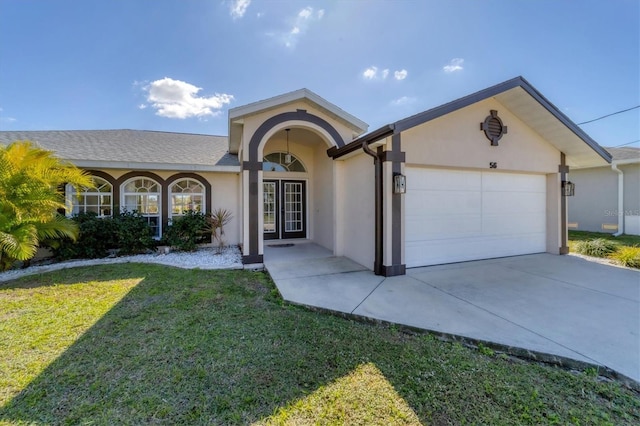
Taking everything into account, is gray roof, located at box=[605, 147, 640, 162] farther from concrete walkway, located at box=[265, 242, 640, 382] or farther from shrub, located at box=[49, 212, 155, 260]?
shrub, located at box=[49, 212, 155, 260]

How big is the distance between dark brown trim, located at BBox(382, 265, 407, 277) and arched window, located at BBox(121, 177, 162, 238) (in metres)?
7.88

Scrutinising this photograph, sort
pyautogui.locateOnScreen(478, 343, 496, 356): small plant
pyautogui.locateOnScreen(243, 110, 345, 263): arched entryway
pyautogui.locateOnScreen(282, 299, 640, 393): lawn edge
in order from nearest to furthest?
pyautogui.locateOnScreen(282, 299, 640, 393): lawn edge, pyautogui.locateOnScreen(478, 343, 496, 356): small plant, pyautogui.locateOnScreen(243, 110, 345, 263): arched entryway

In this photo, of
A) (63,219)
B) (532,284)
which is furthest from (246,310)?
(63,219)

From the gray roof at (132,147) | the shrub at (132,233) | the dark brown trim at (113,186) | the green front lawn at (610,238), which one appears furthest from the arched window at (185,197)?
the green front lawn at (610,238)

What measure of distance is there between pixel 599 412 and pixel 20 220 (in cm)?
1012

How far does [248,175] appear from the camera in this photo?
7.22 meters

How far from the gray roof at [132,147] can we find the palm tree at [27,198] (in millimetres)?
1494

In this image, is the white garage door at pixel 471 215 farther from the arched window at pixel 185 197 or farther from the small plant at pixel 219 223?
the arched window at pixel 185 197

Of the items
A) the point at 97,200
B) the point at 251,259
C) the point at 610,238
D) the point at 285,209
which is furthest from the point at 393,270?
the point at 610,238

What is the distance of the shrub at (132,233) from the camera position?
8.13 meters

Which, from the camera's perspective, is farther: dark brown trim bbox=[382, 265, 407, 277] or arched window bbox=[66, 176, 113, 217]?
arched window bbox=[66, 176, 113, 217]

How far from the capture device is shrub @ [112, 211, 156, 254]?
8133 mm

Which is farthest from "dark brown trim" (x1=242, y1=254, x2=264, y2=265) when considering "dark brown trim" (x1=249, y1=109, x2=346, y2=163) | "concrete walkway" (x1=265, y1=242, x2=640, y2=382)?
"dark brown trim" (x1=249, y1=109, x2=346, y2=163)

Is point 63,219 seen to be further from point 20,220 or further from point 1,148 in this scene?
point 1,148
